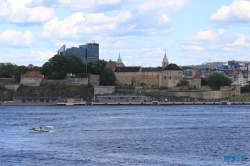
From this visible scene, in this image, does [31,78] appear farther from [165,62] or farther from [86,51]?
[86,51]

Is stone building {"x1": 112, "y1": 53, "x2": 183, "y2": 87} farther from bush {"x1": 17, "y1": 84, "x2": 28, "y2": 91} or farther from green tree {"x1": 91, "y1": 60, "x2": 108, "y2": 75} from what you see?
bush {"x1": 17, "y1": 84, "x2": 28, "y2": 91}

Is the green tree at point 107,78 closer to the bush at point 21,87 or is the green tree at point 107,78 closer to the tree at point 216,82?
the bush at point 21,87

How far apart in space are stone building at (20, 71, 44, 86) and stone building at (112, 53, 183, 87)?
18862mm

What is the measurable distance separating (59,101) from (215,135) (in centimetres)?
7077

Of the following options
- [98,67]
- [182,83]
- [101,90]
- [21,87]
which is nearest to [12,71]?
[21,87]

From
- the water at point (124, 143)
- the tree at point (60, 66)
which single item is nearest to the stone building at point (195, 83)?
the tree at point (60, 66)

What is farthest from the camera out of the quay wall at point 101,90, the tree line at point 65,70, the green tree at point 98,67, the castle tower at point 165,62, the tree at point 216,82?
the castle tower at point 165,62

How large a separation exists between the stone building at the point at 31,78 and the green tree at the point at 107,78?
13373mm

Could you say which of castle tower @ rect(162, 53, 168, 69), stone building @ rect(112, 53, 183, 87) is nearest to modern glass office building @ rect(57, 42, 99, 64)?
castle tower @ rect(162, 53, 168, 69)

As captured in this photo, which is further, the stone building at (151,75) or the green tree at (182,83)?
the stone building at (151,75)

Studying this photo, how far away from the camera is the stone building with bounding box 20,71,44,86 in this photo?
129m

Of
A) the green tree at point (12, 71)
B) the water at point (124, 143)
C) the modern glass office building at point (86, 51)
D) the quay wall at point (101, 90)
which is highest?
the modern glass office building at point (86, 51)

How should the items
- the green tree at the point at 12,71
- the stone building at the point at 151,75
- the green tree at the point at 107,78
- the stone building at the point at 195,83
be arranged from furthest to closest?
the green tree at the point at 12,71, the stone building at the point at 195,83, the stone building at the point at 151,75, the green tree at the point at 107,78

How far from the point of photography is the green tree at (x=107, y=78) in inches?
5123
